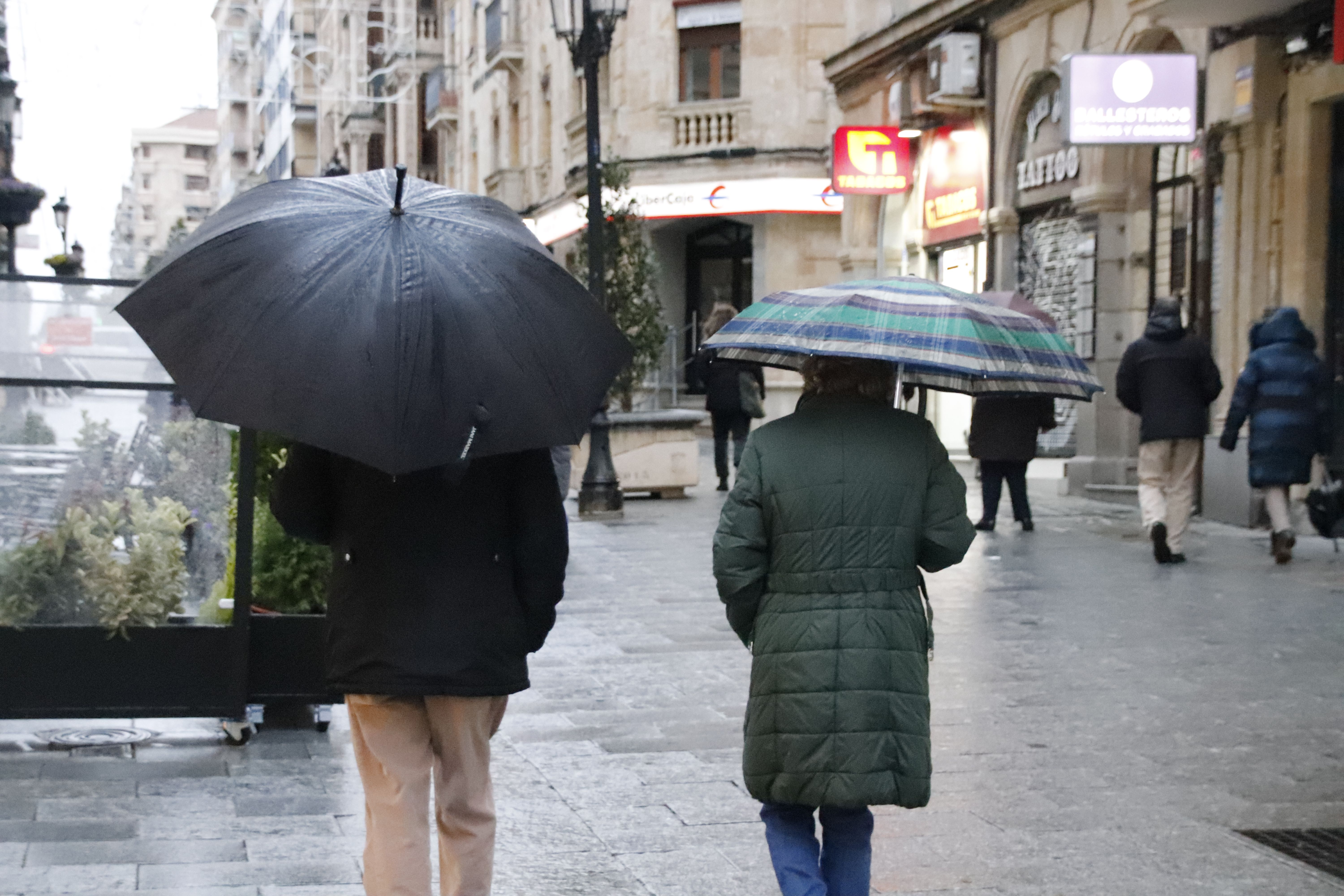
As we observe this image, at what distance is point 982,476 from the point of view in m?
15.3

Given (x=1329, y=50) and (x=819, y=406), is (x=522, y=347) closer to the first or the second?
(x=819, y=406)

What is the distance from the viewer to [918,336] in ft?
14.1

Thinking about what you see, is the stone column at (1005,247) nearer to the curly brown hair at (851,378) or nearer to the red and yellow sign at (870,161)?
the red and yellow sign at (870,161)

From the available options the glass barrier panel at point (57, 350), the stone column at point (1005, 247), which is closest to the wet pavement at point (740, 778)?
the glass barrier panel at point (57, 350)

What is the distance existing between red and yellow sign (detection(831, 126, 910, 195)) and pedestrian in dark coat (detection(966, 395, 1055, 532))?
1019cm

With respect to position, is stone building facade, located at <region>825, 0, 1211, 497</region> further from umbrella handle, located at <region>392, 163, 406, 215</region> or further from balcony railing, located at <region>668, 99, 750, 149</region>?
umbrella handle, located at <region>392, 163, 406, 215</region>

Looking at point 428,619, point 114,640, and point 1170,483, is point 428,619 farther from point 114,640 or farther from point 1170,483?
point 1170,483

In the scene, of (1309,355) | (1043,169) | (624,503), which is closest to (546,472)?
(1309,355)

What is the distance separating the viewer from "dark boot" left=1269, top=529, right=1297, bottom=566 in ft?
41.0

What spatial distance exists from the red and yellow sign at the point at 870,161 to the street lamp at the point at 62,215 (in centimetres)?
1892

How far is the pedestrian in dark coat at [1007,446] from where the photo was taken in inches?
590

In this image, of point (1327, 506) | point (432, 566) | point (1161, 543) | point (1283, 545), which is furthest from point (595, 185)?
point (432, 566)

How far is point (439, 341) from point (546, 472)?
1.57 ft

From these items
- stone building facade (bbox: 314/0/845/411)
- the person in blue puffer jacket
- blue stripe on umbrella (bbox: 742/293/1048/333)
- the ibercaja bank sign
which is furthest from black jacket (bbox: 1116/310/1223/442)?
stone building facade (bbox: 314/0/845/411)
